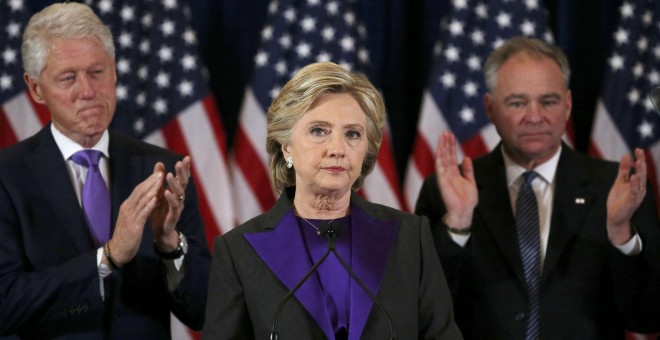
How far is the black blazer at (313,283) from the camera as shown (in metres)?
2.47

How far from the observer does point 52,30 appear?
3309 millimetres

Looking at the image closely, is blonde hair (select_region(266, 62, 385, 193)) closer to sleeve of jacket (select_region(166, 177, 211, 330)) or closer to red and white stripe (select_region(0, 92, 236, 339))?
sleeve of jacket (select_region(166, 177, 211, 330))

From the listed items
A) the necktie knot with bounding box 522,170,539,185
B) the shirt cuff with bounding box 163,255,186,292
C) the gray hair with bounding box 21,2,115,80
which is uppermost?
the gray hair with bounding box 21,2,115,80

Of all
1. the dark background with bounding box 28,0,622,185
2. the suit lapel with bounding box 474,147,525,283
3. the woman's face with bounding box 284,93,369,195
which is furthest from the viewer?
the dark background with bounding box 28,0,622,185

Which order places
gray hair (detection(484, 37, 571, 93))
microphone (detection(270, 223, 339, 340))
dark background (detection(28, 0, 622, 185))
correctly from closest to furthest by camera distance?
1. microphone (detection(270, 223, 339, 340))
2. gray hair (detection(484, 37, 571, 93))
3. dark background (detection(28, 0, 622, 185))

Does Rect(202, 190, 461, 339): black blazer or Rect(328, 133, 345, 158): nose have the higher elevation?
Rect(328, 133, 345, 158): nose

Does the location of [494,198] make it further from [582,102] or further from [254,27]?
[254,27]

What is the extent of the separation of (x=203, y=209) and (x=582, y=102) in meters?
1.86

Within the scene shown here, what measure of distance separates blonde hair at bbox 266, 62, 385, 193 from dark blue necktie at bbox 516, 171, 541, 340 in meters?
1.02

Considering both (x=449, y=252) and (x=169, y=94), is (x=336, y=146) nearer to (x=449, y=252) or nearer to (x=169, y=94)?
(x=449, y=252)

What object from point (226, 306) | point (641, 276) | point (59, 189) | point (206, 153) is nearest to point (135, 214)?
point (59, 189)

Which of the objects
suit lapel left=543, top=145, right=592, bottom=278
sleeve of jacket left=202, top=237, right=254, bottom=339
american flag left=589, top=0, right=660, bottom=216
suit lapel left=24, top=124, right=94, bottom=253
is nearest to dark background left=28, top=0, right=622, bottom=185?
american flag left=589, top=0, right=660, bottom=216

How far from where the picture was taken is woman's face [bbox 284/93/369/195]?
259 centimetres

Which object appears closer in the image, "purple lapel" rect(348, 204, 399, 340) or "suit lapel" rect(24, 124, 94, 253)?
"purple lapel" rect(348, 204, 399, 340)
